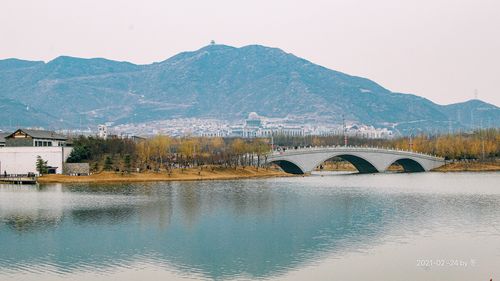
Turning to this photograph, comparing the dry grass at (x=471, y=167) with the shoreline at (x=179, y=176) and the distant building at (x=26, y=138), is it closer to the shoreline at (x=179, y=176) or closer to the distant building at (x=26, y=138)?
the shoreline at (x=179, y=176)

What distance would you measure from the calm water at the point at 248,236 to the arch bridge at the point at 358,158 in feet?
105

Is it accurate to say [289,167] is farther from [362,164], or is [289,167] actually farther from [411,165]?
[411,165]

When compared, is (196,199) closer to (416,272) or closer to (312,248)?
(312,248)

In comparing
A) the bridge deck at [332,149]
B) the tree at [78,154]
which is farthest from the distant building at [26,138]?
the bridge deck at [332,149]

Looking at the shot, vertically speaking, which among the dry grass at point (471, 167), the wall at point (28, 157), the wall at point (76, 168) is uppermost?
the wall at point (28, 157)

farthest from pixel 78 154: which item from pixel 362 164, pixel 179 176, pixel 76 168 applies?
pixel 362 164

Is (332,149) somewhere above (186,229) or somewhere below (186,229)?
above

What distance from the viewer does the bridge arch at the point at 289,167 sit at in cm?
8925

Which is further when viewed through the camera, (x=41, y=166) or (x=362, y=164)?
(x=362, y=164)

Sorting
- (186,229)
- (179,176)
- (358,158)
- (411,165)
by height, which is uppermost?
(358,158)

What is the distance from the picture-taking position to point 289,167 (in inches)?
3634

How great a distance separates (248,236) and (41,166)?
1790 inches

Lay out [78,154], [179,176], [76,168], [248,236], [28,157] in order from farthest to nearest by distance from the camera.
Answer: [78,154] → [28,157] → [76,168] → [179,176] → [248,236]

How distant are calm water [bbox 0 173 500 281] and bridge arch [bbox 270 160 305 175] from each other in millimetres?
32490
